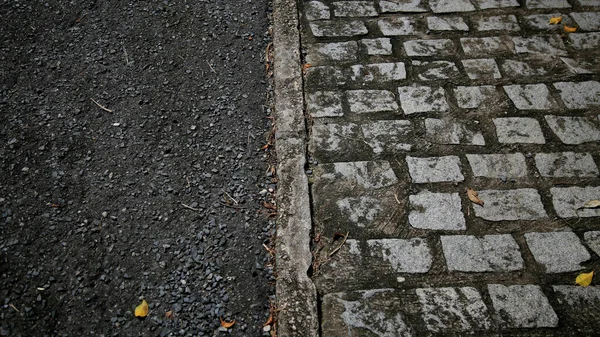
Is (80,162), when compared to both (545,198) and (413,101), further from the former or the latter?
(545,198)

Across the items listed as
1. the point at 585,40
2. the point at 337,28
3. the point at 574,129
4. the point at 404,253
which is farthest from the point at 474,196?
the point at 585,40

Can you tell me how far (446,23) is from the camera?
12.5 ft

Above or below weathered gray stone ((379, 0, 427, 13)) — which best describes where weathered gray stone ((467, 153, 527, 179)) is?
below

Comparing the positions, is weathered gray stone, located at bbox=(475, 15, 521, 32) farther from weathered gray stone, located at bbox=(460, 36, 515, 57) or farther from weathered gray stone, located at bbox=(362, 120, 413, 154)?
weathered gray stone, located at bbox=(362, 120, 413, 154)

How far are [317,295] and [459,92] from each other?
1.91 m

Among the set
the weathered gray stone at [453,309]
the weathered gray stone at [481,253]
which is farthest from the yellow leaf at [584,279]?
the weathered gray stone at [453,309]

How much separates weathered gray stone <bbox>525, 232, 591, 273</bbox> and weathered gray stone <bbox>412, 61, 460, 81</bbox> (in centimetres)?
139

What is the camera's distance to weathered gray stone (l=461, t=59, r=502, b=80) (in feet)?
11.2

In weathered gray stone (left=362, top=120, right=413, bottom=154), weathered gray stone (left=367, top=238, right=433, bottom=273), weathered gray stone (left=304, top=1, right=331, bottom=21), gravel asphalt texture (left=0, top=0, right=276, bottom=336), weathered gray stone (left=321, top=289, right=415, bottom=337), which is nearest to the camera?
weathered gray stone (left=321, top=289, right=415, bottom=337)

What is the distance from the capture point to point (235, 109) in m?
3.23

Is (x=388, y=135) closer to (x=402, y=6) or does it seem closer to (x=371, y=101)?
(x=371, y=101)

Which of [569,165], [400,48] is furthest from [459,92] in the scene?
[569,165]

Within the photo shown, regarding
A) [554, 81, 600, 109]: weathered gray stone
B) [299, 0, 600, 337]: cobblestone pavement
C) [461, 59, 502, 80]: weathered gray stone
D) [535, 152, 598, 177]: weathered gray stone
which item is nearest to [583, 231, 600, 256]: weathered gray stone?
[299, 0, 600, 337]: cobblestone pavement

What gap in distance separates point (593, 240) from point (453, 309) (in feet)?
3.26
